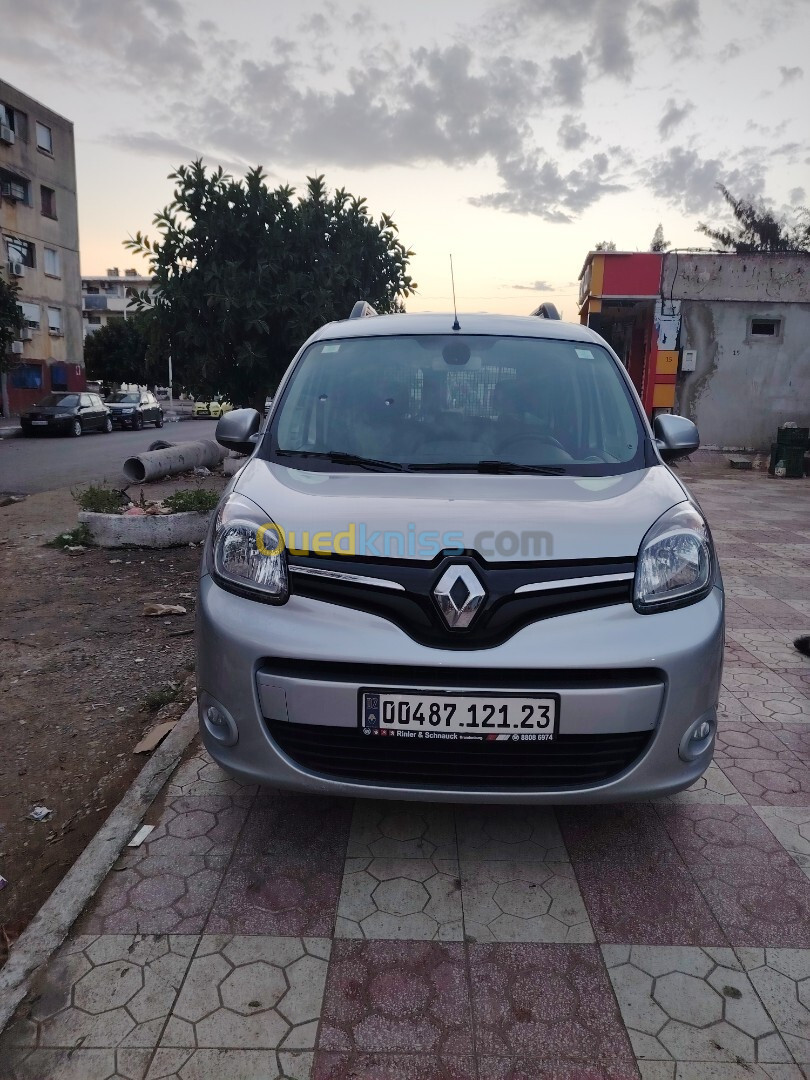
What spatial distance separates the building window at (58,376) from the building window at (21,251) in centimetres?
446

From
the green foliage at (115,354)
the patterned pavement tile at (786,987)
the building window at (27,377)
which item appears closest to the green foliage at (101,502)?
the patterned pavement tile at (786,987)

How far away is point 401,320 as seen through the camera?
3805 millimetres

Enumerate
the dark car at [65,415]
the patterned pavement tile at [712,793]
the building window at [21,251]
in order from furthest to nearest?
the building window at [21,251] < the dark car at [65,415] < the patterned pavement tile at [712,793]

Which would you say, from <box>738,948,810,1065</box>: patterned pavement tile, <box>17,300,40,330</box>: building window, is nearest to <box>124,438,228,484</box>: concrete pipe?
<box>738,948,810,1065</box>: patterned pavement tile

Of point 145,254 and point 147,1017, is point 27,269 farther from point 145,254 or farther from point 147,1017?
point 147,1017

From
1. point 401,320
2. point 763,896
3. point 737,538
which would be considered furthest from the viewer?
point 737,538

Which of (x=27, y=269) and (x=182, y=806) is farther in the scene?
(x=27, y=269)

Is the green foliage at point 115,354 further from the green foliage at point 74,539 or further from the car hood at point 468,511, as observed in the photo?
the car hood at point 468,511

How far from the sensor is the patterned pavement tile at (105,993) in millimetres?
1891

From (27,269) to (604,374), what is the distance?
3679 centimetres

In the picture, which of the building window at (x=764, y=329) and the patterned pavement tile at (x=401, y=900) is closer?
the patterned pavement tile at (x=401, y=900)

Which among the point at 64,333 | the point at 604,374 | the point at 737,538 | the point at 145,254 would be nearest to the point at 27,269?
the point at 64,333

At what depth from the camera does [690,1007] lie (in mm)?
1991

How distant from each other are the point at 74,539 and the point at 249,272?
4.16 meters
